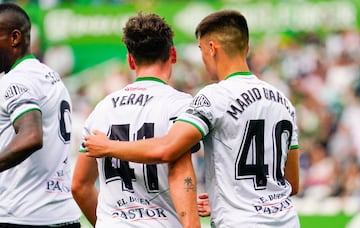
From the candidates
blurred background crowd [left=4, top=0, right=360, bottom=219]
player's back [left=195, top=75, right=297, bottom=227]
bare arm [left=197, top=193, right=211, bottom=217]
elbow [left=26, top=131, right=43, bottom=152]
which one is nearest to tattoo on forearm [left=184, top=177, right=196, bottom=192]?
player's back [left=195, top=75, right=297, bottom=227]

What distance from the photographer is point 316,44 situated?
15617 millimetres

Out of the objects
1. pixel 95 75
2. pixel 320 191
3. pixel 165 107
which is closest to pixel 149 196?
pixel 165 107

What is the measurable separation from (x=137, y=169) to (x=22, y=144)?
756 mm

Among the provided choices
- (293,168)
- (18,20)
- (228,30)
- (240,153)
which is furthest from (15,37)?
(293,168)

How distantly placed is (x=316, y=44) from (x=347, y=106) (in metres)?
1.29

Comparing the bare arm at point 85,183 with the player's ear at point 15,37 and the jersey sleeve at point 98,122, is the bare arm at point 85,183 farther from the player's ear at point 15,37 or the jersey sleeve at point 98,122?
the player's ear at point 15,37

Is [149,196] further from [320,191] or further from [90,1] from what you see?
[90,1]

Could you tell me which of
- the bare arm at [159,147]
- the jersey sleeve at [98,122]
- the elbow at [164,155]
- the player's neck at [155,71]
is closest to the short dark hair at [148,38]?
the player's neck at [155,71]

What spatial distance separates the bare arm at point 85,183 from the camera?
19.4ft

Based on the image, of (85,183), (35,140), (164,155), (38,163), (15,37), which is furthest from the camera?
(15,37)

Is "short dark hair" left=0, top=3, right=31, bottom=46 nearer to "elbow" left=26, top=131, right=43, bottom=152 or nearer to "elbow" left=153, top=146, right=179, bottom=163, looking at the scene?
"elbow" left=26, top=131, right=43, bottom=152

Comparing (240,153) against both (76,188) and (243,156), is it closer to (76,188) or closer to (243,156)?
(243,156)

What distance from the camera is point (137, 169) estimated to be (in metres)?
5.60

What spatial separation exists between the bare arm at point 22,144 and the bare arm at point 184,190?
2.98ft
